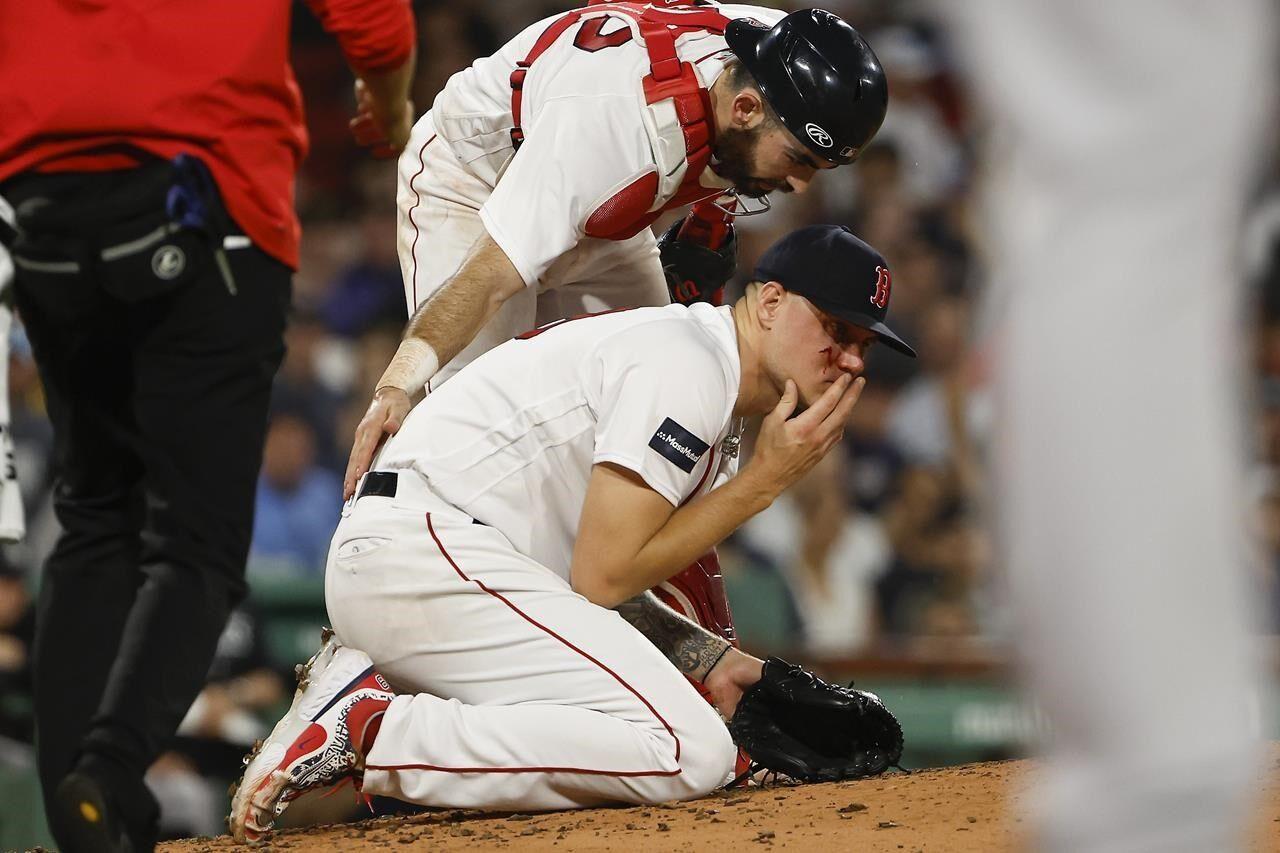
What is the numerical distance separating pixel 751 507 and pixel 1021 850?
1024 millimetres

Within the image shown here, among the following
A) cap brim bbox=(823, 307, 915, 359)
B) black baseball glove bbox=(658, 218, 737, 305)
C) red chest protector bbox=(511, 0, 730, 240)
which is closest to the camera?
cap brim bbox=(823, 307, 915, 359)

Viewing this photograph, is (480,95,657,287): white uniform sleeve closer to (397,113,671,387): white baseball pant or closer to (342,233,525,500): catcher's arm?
(342,233,525,500): catcher's arm

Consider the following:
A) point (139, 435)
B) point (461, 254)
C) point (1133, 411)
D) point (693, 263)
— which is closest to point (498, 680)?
point (139, 435)

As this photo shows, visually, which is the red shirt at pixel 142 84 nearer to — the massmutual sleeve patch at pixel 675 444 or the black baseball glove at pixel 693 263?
the massmutual sleeve patch at pixel 675 444

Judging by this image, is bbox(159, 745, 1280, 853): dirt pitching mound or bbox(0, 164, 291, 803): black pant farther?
bbox(159, 745, 1280, 853): dirt pitching mound

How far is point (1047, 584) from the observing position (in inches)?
50.4

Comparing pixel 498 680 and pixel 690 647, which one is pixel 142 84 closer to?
pixel 498 680

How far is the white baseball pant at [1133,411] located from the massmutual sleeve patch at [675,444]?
7.00 ft

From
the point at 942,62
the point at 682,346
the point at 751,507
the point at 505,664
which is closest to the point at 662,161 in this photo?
the point at 682,346

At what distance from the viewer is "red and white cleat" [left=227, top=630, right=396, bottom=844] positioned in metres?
3.53

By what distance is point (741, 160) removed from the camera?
4.06m

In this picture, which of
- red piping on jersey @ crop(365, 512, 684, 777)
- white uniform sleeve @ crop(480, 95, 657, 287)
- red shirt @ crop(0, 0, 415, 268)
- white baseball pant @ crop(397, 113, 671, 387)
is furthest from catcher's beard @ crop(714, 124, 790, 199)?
red shirt @ crop(0, 0, 415, 268)

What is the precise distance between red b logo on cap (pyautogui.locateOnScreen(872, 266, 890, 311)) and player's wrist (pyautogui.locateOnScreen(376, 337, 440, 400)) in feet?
3.50

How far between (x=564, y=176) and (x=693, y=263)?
1.12m
